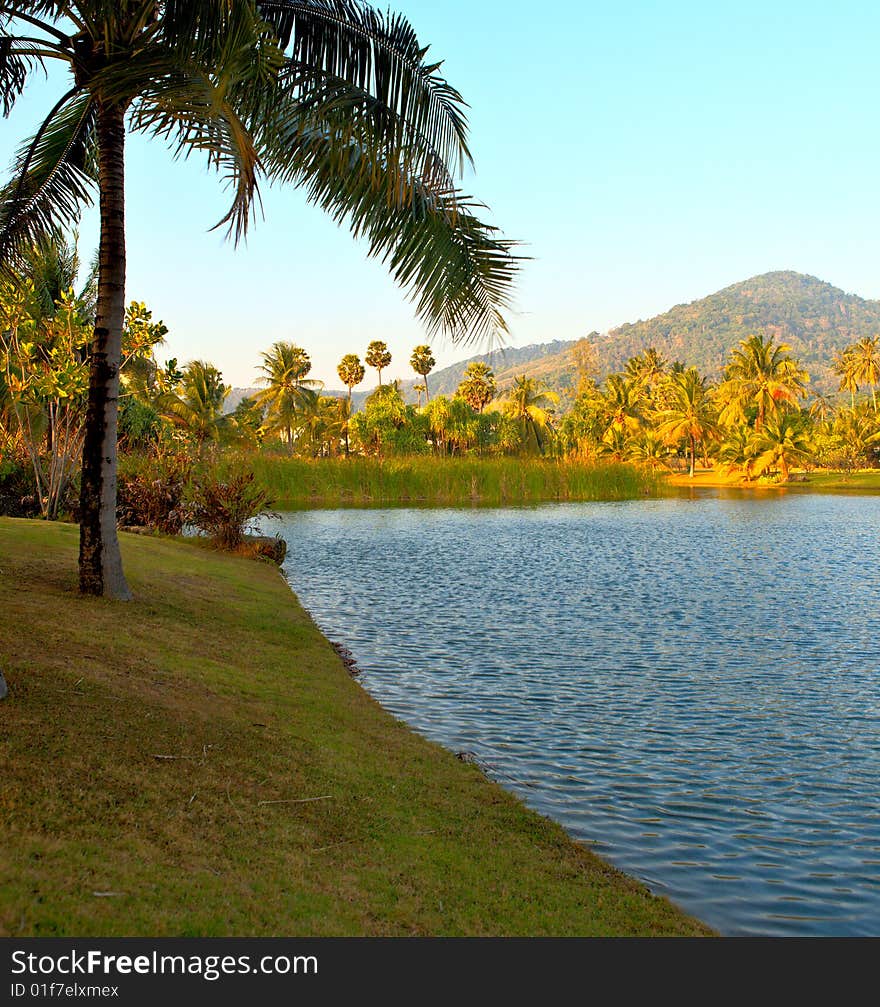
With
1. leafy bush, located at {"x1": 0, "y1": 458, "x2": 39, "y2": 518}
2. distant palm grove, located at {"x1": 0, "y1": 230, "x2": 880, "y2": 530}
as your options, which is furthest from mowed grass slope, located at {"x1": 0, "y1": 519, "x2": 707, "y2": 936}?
distant palm grove, located at {"x1": 0, "y1": 230, "x2": 880, "y2": 530}

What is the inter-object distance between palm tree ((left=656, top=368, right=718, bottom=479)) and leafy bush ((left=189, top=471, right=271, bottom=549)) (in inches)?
2938

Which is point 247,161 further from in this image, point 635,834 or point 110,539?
point 635,834

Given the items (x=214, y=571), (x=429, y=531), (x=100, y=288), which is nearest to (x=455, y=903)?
(x=100, y=288)

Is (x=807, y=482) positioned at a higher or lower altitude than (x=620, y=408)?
lower

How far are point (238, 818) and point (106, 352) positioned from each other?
704cm

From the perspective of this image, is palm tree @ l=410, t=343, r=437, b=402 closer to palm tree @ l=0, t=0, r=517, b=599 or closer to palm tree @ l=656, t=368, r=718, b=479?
palm tree @ l=656, t=368, r=718, b=479

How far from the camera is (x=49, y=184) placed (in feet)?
41.7

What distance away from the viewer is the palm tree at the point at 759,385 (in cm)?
8750

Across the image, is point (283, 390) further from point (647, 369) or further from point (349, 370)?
point (647, 369)

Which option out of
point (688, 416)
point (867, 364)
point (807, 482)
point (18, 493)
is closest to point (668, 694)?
point (18, 493)

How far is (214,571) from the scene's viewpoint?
17.7m

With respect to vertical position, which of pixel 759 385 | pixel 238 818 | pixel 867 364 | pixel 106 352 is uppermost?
pixel 867 364

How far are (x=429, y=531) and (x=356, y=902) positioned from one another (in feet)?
105

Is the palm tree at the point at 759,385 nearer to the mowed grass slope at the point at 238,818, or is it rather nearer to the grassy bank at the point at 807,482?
the grassy bank at the point at 807,482
